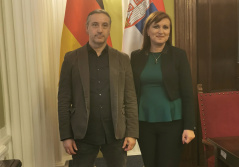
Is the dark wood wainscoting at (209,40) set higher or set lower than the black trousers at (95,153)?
higher

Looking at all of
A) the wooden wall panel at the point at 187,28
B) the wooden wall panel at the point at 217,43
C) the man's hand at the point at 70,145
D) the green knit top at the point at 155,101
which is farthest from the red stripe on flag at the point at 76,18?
the man's hand at the point at 70,145

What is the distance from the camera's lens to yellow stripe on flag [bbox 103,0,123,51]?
3.01 m

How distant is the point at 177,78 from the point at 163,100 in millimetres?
181

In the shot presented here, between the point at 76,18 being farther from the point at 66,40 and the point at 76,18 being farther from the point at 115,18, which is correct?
the point at 115,18

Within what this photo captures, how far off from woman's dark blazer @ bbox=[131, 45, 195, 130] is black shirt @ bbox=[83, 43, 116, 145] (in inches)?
11.8

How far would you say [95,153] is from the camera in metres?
1.58

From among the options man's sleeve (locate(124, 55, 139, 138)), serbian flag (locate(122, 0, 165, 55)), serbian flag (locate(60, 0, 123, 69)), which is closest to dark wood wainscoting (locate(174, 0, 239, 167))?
serbian flag (locate(122, 0, 165, 55))

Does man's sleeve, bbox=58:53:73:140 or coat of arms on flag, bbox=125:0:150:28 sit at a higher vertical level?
coat of arms on flag, bbox=125:0:150:28

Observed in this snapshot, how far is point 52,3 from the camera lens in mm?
2867

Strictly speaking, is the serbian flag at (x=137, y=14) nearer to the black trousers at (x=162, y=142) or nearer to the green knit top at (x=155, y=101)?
the green knit top at (x=155, y=101)

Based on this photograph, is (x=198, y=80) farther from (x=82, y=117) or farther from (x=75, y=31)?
(x=82, y=117)

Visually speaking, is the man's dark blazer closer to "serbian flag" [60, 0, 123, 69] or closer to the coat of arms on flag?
"serbian flag" [60, 0, 123, 69]

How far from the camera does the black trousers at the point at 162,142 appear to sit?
1721 mm

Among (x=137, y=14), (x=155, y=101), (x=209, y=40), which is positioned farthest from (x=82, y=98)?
(x=209, y=40)
